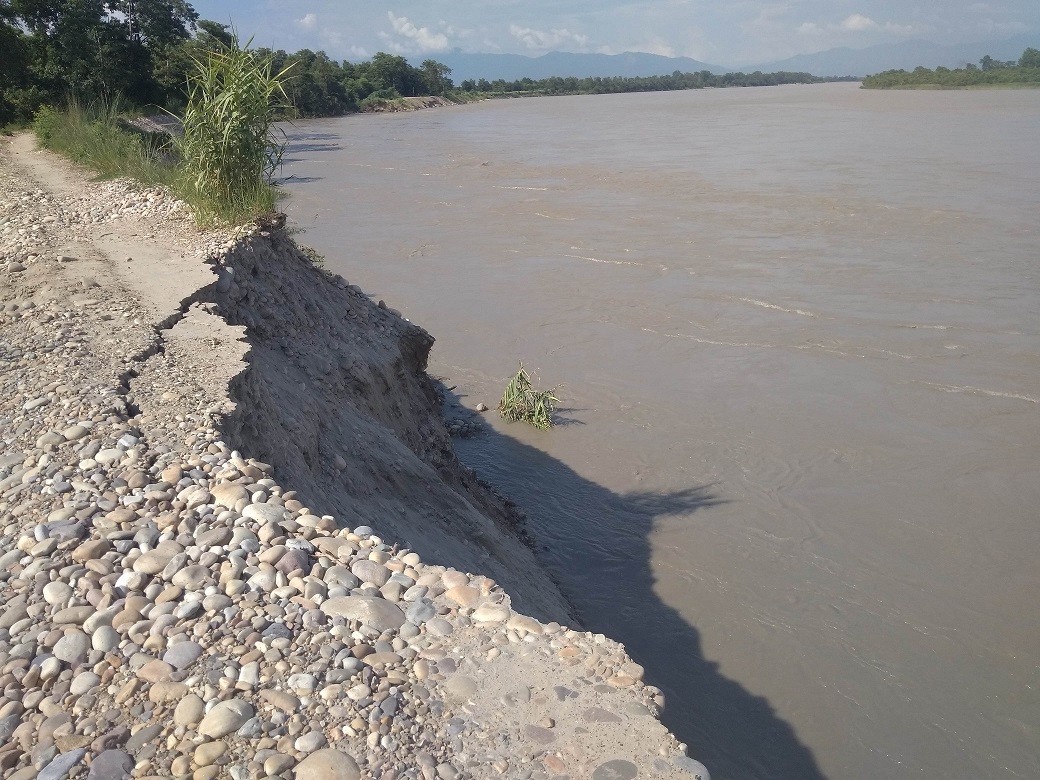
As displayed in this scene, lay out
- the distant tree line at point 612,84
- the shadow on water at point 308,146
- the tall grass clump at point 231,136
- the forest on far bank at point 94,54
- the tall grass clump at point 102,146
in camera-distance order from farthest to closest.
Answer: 1. the distant tree line at point 612,84
2. the shadow on water at point 308,146
3. the forest on far bank at point 94,54
4. the tall grass clump at point 102,146
5. the tall grass clump at point 231,136

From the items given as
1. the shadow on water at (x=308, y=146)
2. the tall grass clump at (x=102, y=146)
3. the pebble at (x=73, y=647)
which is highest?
the tall grass clump at (x=102, y=146)

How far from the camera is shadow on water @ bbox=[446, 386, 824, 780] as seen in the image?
463 cm

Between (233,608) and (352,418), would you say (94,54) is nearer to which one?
(352,418)

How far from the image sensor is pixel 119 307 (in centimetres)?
512

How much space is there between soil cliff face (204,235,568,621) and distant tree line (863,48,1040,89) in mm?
73053

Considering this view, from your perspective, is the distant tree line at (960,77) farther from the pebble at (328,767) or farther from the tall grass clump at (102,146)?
the pebble at (328,767)

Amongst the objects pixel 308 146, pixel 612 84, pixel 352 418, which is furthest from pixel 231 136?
pixel 612 84

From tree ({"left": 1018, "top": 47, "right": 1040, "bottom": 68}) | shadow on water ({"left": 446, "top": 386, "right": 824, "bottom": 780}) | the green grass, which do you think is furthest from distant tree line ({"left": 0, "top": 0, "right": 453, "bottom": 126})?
tree ({"left": 1018, "top": 47, "right": 1040, "bottom": 68})

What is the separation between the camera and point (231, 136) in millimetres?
6922

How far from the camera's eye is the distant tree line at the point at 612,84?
3903 inches

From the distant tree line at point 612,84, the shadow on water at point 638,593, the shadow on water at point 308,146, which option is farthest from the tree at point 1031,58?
the shadow on water at point 638,593

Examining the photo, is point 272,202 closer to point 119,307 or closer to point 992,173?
point 119,307

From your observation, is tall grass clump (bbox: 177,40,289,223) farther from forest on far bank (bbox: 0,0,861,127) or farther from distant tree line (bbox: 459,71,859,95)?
distant tree line (bbox: 459,71,859,95)

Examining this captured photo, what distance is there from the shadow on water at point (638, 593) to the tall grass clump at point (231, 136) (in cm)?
299
